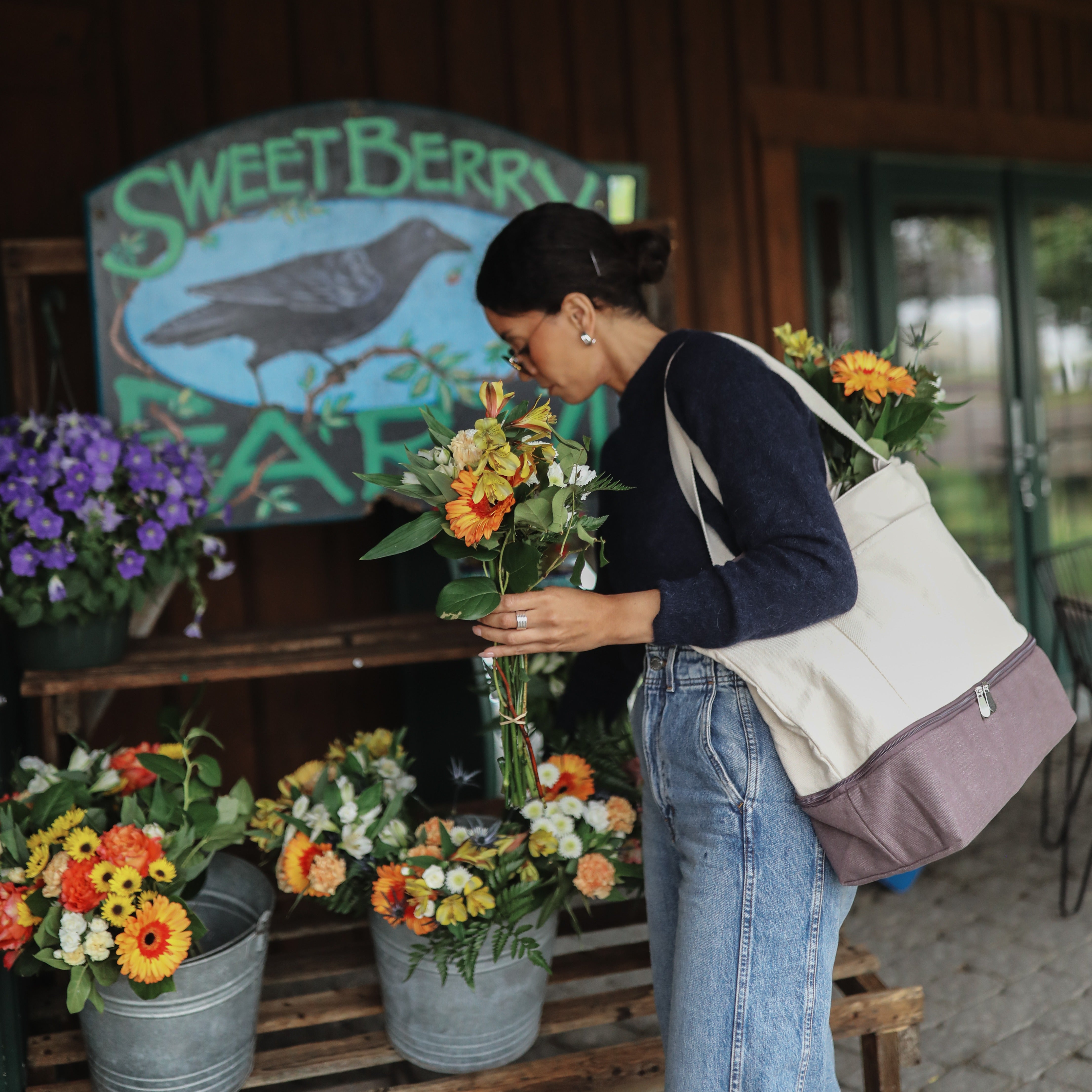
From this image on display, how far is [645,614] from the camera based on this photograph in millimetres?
1336

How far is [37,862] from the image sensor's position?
179 centimetres

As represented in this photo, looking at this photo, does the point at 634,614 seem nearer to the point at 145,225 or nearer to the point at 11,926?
the point at 11,926

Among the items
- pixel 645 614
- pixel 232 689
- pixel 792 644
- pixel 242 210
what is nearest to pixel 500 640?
pixel 645 614

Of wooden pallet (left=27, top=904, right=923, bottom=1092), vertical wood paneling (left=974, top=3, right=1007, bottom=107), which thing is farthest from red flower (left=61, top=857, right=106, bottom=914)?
vertical wood paneling (left=974, top=3, right=1007, bottom=107)

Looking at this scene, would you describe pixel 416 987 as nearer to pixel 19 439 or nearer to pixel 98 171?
pixel 19 439

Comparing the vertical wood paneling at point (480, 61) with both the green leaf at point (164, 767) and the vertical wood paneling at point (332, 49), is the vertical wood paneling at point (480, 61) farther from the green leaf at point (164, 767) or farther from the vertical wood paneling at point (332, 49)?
the green leaf at point (164, 767)

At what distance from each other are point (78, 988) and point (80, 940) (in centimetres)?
7

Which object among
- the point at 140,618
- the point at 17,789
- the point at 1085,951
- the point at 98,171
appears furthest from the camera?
the point at 98,171

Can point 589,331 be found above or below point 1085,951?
above

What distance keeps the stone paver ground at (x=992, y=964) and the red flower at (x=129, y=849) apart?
152 centimetres

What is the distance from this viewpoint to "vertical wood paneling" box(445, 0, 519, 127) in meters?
3.44

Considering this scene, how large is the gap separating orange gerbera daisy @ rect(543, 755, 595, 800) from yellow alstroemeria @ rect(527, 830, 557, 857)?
8 cm

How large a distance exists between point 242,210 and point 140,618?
99 cm

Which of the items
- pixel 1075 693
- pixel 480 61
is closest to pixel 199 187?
pixel 480 61
